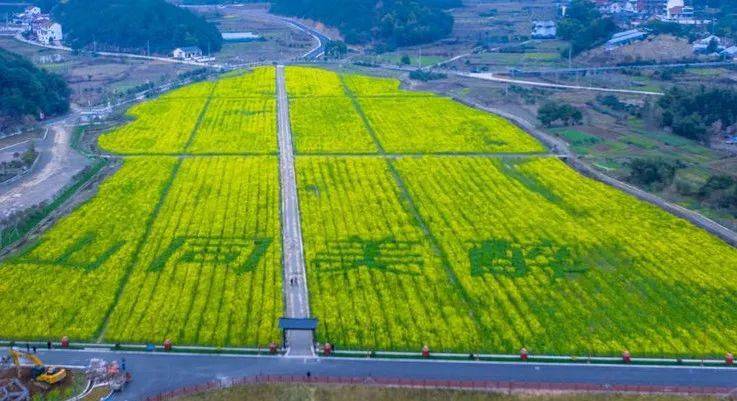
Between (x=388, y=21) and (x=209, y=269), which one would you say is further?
(x=388, y=21)

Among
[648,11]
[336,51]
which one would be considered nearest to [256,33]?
[336,51]

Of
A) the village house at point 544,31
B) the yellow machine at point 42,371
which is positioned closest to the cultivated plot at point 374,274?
the yellow machine at point 42,371

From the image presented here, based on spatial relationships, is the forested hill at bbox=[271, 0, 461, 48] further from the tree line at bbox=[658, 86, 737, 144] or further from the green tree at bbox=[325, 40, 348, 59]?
the tree line at bbox=[658, 86, 737, 144]

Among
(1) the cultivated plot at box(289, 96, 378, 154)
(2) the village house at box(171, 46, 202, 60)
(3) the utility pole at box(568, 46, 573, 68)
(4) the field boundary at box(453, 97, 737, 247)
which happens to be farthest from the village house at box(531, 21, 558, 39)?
(4) the field boundary at box(453, 97, 737, 247)

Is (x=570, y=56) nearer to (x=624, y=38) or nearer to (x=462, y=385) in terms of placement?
(x=624, y=38)

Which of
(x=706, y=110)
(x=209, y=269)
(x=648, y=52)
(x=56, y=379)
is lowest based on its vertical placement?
(x=56, y=379)

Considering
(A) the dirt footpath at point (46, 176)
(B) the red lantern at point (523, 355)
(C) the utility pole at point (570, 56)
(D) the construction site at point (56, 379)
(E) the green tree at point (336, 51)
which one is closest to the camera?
(D) the construction site at point (56, 379)

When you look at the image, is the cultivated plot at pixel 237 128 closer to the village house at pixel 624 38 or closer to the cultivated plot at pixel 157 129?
the cultivated plot at pixel 157 129

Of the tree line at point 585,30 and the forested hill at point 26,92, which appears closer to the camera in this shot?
the forested hill at point 26,92
